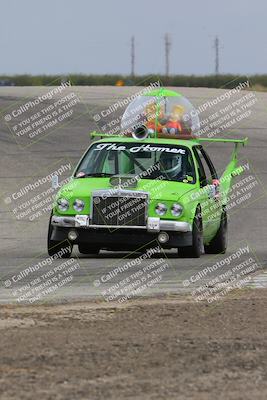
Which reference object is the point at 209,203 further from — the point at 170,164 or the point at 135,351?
the point at 135,351

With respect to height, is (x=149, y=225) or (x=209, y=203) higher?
(x=149, y=225)

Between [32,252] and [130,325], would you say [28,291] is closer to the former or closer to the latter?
[130,325]

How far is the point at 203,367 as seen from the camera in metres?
8.01

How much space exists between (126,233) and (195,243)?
0.95 m

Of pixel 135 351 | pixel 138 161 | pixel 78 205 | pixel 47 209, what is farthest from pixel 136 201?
pixel 47 209

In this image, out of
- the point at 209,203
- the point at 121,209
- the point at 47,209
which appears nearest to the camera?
the point at 121,209

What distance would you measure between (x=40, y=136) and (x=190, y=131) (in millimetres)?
18311

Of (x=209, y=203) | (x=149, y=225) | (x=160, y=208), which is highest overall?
(x=160, y=208)

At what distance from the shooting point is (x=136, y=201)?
15789 millimetres

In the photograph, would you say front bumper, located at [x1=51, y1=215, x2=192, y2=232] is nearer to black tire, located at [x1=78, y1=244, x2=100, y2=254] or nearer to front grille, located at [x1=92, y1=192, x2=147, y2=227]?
front grille, located at [x1=92, y1=192, x2=147, y2=227]

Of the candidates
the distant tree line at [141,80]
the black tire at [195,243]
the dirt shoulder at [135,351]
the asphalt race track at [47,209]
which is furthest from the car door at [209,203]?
the distant tree line at [141,80]

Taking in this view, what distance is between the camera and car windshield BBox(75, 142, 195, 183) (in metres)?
16.7

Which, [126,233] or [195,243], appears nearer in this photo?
[126,233]

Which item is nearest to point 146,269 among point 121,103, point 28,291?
point 28,291
